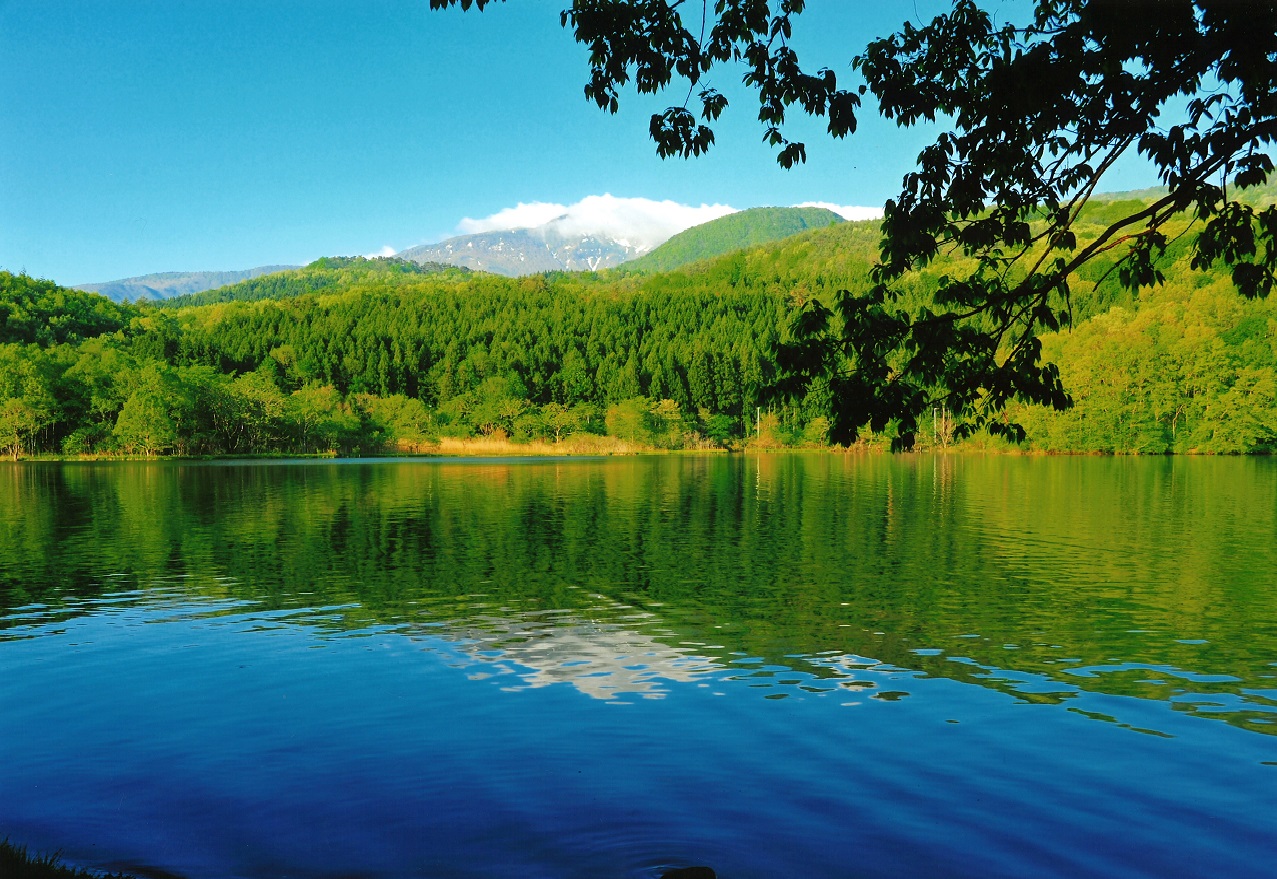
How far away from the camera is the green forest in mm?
106062

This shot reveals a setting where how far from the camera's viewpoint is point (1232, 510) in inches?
1452

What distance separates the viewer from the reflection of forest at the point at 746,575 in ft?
46.2

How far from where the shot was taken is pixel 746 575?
2227cm

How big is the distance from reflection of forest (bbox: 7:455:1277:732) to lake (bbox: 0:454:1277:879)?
0.14 metres

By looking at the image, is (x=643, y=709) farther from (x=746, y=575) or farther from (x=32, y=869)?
(x=746, y=575)

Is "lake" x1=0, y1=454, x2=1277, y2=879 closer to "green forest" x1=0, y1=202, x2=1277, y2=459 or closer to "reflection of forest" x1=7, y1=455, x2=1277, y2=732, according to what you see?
"reflection of forest" x1=7, y1=455, x2=1277, y2=732

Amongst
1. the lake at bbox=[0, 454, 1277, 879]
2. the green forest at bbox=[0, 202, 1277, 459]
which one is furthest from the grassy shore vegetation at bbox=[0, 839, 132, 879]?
the green forest at bbox=[0, 202, 1277, 459]

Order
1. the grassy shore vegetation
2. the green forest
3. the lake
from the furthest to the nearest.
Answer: the green forest → the lake → the grassy shore vegetation

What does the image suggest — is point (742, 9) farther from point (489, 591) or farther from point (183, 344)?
point (183, 344)

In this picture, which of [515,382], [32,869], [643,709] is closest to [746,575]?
[643,709]

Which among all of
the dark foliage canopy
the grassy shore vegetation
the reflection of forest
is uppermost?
the dark foliage canopy

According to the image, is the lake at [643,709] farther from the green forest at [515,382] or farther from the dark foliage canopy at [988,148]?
the green forest at [515,382]

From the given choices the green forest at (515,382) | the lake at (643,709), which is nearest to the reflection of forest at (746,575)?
the lake at (643,709)

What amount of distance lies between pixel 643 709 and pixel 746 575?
36.3 feet
